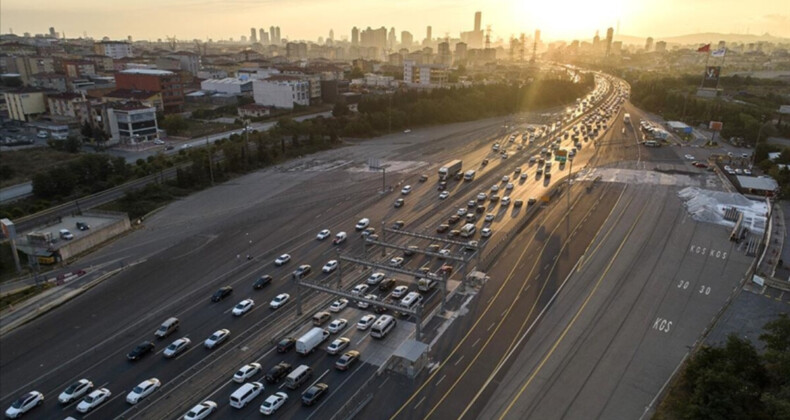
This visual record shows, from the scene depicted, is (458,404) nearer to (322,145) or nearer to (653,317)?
(653,317)

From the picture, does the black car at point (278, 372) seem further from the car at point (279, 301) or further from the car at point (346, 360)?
the car at point (279, 301)

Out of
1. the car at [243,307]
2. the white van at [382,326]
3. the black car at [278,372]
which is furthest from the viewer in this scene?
the car at [243,307]

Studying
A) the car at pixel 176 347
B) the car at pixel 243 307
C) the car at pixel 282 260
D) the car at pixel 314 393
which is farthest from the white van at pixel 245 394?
the car at pixel 282 260

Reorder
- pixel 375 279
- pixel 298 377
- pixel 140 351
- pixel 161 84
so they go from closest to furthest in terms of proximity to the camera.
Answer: pixel 298 377
pixel 140 351
pixel 375 279
pixel 161 84

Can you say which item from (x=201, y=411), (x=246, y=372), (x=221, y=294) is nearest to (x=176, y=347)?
(x=246, y=372)

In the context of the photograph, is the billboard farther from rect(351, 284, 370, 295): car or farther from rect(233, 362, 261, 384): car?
rect(233, 362, 261, 384): car

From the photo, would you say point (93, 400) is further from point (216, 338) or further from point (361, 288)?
point (361, 288)
